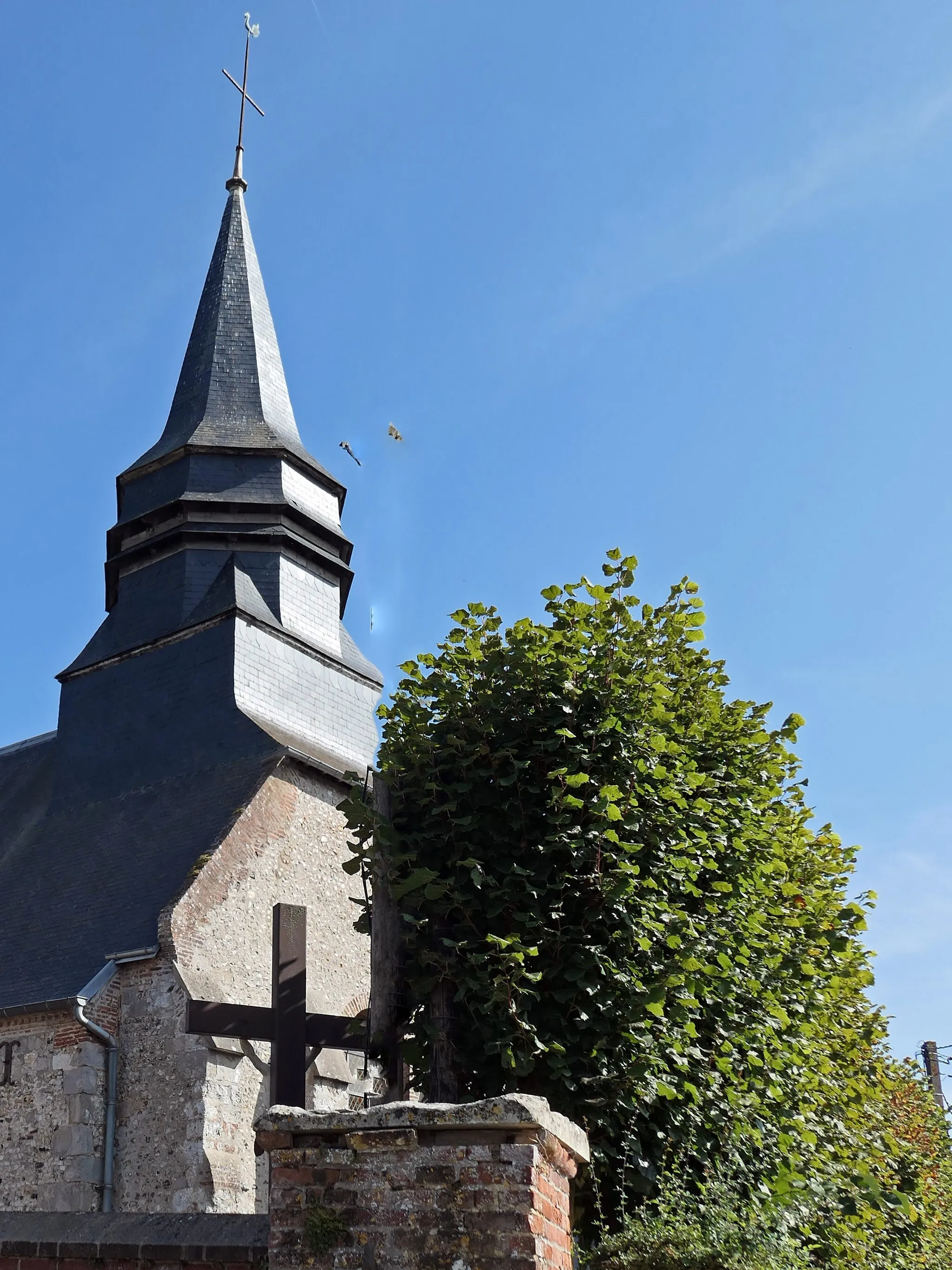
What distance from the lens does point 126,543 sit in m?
17.3

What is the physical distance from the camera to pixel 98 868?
13.7m

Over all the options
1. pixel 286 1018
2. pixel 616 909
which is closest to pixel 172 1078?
pixel 286 1018

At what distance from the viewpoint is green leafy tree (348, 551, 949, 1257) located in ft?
20.0

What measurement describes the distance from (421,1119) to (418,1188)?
175 millimetres

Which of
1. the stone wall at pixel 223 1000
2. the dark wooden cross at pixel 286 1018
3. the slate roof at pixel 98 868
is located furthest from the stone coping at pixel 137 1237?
the slate roof at pixel 98 868

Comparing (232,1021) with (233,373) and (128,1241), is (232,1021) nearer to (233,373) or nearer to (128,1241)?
(128,1241)

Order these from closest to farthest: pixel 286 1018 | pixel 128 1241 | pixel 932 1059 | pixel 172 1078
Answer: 1. pixel 128 1241
2. pixel 286 1018
3. pixel 172 1078
4. pixel 932 1059

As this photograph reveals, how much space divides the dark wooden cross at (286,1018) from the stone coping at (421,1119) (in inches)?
109

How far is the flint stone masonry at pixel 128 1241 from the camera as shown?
12.0 feet

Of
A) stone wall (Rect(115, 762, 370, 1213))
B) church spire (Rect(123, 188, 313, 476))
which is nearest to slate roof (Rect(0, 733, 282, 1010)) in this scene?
stone wall (Rect(115, 762, 370, 1213))

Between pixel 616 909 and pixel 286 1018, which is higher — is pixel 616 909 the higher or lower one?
the higher one

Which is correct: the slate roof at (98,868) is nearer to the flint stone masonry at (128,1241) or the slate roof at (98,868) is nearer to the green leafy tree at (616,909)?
the green leafy tree at (616,909)

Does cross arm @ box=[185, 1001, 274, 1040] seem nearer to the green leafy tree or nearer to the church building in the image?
the green leafy tree

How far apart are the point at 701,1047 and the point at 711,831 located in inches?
48.1
